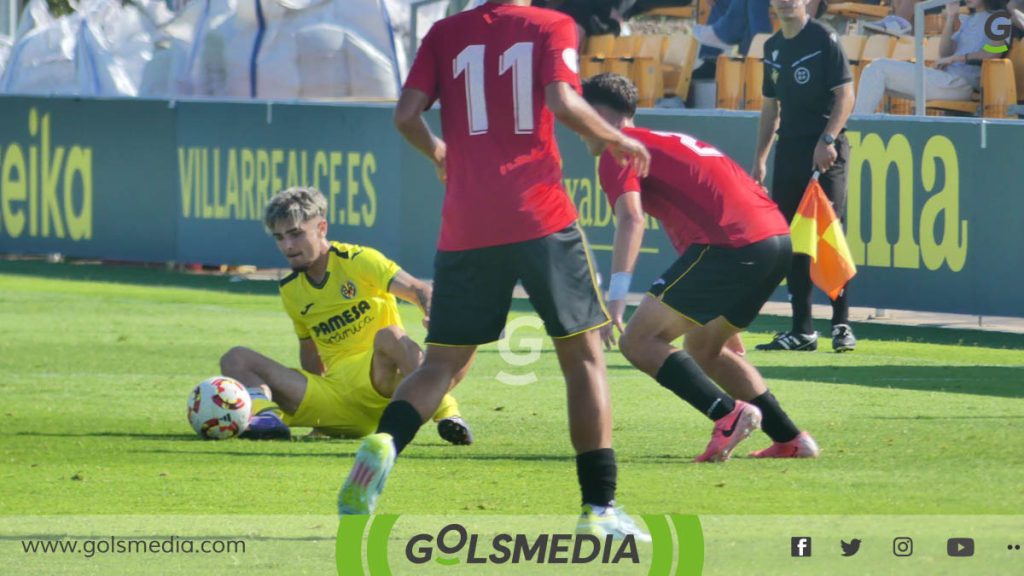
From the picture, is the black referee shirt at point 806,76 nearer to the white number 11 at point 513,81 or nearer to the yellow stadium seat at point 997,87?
the yellow stadium seat at point 997,87

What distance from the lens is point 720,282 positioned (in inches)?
332

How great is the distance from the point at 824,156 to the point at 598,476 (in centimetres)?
679

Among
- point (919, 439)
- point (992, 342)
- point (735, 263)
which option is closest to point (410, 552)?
point (735, 263)

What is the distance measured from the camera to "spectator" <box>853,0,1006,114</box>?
17.2 meters

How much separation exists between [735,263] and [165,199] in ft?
40.9

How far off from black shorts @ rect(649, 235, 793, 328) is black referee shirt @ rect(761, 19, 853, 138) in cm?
483

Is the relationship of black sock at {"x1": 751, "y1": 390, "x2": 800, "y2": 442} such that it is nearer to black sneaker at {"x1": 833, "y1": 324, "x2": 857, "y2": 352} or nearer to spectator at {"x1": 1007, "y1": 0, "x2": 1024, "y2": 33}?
black sneaker at {"x1": 833, "y1": 324, "x2": 857, "y2": 352}

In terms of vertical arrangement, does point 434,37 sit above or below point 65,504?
above

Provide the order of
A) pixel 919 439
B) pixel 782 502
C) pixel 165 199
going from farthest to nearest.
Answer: pixel 165 199, pixel 919 439, pixel 782 502

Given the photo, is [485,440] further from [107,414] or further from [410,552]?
[410,552]

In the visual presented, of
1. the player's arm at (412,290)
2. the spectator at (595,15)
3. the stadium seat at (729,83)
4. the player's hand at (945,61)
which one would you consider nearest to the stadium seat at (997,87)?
the player's hand at (945,61)

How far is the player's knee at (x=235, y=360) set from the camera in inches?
380

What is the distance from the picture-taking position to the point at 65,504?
7.58m

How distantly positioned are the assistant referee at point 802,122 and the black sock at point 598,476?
671 centimetres
